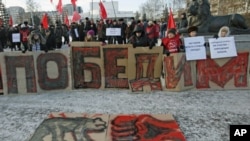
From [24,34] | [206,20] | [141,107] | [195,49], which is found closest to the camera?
[141,107]

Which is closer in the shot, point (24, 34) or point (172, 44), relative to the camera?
point (172, 44)

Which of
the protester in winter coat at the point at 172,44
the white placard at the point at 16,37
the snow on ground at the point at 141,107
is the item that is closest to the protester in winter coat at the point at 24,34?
the white placard at the point at 16,37

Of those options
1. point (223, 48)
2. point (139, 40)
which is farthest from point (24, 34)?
point (223, 48)

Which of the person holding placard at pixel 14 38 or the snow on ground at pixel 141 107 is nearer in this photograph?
the snow on ground at pixel 141 107

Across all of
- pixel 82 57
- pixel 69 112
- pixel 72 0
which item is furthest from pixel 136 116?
pixel 72 0

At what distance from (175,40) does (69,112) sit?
3.37 meters

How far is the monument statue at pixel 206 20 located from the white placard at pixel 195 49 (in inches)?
210

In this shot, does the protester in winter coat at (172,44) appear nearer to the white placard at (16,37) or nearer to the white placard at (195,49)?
the white placard at (195,49)

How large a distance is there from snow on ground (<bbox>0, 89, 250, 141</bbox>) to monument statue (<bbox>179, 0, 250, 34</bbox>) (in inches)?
247

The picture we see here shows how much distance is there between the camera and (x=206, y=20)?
1285cm

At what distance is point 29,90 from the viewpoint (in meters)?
7.38

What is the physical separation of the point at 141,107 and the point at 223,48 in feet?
9.33

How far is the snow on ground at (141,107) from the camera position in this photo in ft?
15.7

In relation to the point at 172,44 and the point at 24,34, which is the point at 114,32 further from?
the point at 172,44
